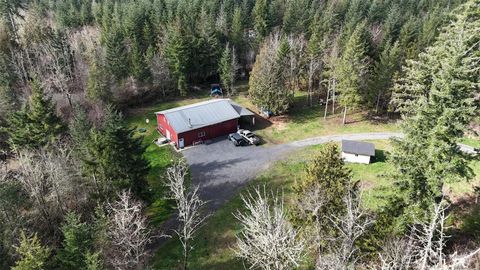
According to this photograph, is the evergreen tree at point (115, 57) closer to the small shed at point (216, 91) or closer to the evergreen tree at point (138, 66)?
the evergreen tree at point (138, 66)

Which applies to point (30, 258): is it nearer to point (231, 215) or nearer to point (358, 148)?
point (231, 215)

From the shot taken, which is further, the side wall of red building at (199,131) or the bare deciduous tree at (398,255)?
the side wall of red building at (199,131)

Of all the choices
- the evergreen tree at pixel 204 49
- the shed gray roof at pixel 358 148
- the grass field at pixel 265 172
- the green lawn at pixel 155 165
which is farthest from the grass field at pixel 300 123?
the evergreen tree at pixel 204 49

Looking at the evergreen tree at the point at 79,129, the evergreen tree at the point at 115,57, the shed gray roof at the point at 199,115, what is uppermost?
the evergreen tree at the point at 115,57

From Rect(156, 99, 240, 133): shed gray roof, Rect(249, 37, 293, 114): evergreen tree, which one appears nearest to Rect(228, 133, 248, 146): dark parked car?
Rect(156, 99, 240, 133): shed gray roof

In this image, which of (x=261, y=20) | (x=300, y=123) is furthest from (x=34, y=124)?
(x=261, y=20)
